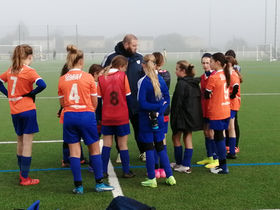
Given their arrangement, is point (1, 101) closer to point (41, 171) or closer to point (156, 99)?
point (41, 171)

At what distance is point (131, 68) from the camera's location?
6.37m

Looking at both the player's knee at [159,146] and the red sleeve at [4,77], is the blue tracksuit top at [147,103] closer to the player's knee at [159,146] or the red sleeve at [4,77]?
the player's knee at [159,146]

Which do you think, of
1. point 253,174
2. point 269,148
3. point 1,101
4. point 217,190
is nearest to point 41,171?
point 217,190

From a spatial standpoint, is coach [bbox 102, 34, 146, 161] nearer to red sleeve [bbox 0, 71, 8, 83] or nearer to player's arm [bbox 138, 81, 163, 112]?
player's arm [bbox 138, 81, 163, 112]

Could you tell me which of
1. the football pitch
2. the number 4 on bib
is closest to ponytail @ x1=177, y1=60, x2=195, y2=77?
the football pitch

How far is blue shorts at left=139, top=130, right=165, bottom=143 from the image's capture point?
215 inches

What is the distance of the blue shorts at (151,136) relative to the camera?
17.9ft

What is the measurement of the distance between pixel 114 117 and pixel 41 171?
153 cm

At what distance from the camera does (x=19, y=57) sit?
5.46 meters

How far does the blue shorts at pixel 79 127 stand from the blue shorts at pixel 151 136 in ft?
2.01

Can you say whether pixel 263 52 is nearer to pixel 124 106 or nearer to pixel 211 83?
pixel 211 83

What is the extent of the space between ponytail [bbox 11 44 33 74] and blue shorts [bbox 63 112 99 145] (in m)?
0.96

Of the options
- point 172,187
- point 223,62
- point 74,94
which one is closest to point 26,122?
point 74,94

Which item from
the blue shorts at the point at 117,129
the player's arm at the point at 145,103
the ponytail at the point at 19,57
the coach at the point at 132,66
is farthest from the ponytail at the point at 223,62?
the ponytail at the point at 19,57
